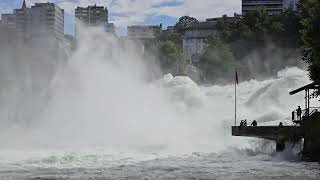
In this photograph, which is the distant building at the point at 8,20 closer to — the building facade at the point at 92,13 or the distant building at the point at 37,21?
the distant building at the point at 37,21

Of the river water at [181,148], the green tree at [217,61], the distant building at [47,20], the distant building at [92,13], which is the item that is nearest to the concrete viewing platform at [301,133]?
the river water at [181,148]

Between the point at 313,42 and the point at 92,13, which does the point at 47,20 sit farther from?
the point at 313,42

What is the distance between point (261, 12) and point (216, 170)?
89.5 meters

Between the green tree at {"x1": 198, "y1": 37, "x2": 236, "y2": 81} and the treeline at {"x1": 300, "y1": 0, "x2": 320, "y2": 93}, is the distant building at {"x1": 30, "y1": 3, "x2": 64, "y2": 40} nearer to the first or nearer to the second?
the green tree at {"x1": 198, "y1": 37, "x2": 236, "y2": 81}

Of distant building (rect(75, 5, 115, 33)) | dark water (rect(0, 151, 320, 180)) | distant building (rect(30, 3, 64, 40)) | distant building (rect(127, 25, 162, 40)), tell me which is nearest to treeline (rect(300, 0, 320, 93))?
dark water (rect(0, 151, 320, 180))

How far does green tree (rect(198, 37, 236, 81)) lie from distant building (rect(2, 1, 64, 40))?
82.6ft

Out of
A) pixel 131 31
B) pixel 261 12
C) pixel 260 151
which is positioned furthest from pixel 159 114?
Answer: pixel 131 31

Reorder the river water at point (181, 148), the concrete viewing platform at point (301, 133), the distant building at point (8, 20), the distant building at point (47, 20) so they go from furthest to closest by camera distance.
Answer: the distant building at point (8, 20)
the distant building at point (47, 20)
the concrete viewing platform at point (301, 133)
the river water at point (181, 148)

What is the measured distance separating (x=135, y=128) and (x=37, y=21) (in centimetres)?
7256

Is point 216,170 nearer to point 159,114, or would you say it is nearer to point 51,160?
point 51,160

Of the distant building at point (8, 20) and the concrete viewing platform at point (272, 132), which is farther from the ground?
the distant building at point (8, 20)

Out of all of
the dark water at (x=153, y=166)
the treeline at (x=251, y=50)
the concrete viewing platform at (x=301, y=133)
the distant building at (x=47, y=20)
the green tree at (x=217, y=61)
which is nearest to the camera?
the dark water at (x=153, y=166)

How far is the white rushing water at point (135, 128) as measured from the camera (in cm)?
3434

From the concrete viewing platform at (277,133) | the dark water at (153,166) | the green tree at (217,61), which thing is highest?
the green tree at (217,61)
